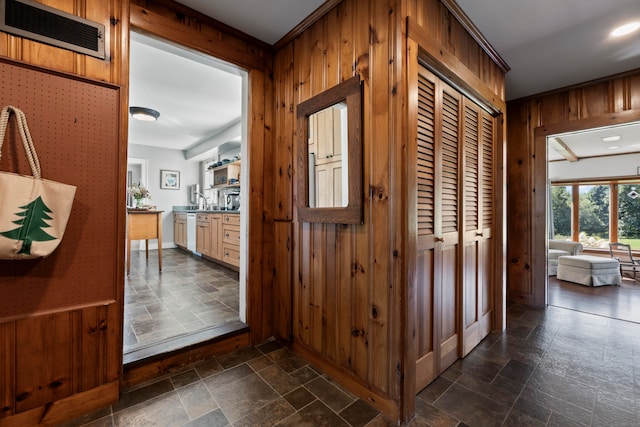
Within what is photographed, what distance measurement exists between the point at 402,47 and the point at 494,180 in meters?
1.68

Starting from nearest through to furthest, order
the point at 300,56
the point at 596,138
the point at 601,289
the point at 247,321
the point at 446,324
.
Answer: the point at 446,324 < the point at 300,56 < the point at 247,321 < the point at 601,289 < the point at 596,138

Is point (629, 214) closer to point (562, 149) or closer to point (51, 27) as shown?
point (562, 149)

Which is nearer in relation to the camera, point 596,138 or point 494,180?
point 494,180

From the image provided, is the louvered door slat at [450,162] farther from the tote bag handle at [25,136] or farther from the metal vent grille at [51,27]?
the tote bag handle at [25,136]

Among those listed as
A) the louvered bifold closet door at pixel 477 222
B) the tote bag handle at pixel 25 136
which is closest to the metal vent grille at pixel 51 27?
the tote bag handle at pixel 25 136

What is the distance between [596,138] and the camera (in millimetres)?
4973

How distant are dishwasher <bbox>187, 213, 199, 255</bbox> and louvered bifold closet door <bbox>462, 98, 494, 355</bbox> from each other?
17.0 ft

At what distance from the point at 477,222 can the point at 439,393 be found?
51.2 inches

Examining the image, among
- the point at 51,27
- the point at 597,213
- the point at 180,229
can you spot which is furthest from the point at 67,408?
the point at 597,213

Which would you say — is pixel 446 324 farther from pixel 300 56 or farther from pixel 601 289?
pixel 601 289

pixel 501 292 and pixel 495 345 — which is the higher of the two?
pixel 501 292

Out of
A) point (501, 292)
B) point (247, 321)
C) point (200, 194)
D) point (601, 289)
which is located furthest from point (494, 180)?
point (200, 194)

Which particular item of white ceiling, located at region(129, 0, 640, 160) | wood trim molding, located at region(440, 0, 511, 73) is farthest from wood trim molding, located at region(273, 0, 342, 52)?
wood trim molding, located at region(440, 0, 511, 73)

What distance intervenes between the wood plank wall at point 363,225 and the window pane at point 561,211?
7312 mm
